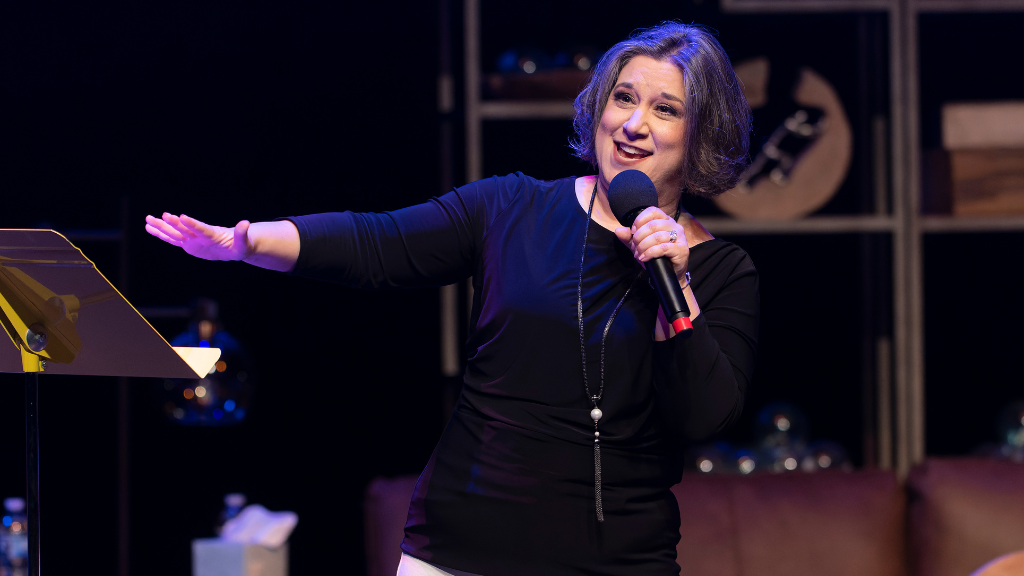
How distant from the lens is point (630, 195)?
1.15 meters

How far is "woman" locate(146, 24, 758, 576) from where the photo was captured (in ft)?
3.75

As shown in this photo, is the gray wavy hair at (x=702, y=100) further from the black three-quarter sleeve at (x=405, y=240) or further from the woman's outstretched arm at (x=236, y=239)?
the woman's outstretched arm at (x=236, y=239)

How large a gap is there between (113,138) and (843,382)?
2216 mm

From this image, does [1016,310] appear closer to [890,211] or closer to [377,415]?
[890,211]

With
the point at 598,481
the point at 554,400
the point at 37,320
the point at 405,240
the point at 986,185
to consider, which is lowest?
the point at 598,481

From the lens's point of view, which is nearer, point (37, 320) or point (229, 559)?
point (37, 320)

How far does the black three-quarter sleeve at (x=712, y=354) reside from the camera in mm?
1082

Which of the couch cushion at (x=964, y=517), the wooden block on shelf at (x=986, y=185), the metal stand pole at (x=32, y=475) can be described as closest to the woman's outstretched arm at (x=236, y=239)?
the metal stand pole at (x=32, y=475)

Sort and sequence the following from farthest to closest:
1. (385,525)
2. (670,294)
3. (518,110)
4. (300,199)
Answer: (300,199), (518,110), (385,525), (670,294)

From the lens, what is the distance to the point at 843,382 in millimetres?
2705

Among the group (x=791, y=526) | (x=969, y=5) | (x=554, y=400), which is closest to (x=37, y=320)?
(x=554, y=400)

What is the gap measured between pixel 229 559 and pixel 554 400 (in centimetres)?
132

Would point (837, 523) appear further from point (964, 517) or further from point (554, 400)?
point (554, 400)

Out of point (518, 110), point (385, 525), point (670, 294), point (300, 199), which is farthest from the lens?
point (300, 199)
